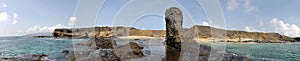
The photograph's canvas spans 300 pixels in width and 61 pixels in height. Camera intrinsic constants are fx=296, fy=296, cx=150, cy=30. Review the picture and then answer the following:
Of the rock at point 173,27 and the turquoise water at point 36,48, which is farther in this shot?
the turquoise water at point 36,48

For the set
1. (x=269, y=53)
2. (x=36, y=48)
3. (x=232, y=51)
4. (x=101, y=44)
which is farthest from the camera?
(x=36, y=48)

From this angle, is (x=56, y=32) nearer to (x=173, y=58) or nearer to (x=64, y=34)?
(x=64, y=34)

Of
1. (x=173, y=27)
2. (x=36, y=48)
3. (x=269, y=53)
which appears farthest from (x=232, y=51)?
(x=36, y=48)

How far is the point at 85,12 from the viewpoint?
18.2 meters

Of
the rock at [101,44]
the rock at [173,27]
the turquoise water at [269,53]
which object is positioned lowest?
the turquoise water at [269,53]

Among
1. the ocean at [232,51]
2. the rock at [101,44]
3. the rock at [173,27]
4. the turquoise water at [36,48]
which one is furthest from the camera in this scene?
the turquoise water at [36,48]

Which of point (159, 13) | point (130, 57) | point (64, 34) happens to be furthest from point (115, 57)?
point (64, 34)

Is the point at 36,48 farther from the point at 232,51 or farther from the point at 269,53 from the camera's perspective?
the point at 269,53

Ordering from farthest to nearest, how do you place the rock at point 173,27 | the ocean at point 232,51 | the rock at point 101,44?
the ocean at point 232,51, the rock at point 101,44, the rock at point 173,27

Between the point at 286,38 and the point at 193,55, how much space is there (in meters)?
87.7

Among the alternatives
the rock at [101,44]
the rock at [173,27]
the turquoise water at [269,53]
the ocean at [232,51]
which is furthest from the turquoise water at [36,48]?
the turquoise water at [269,53]

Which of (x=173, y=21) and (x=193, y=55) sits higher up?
(x=173, y=21)

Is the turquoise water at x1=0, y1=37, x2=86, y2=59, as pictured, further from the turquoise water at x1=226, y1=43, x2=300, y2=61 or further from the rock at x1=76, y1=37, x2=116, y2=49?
the turquoise water at x1=226, y1=43, x2=300, y2=61

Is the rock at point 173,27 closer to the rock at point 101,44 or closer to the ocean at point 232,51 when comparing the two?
the rock at point 101,44
